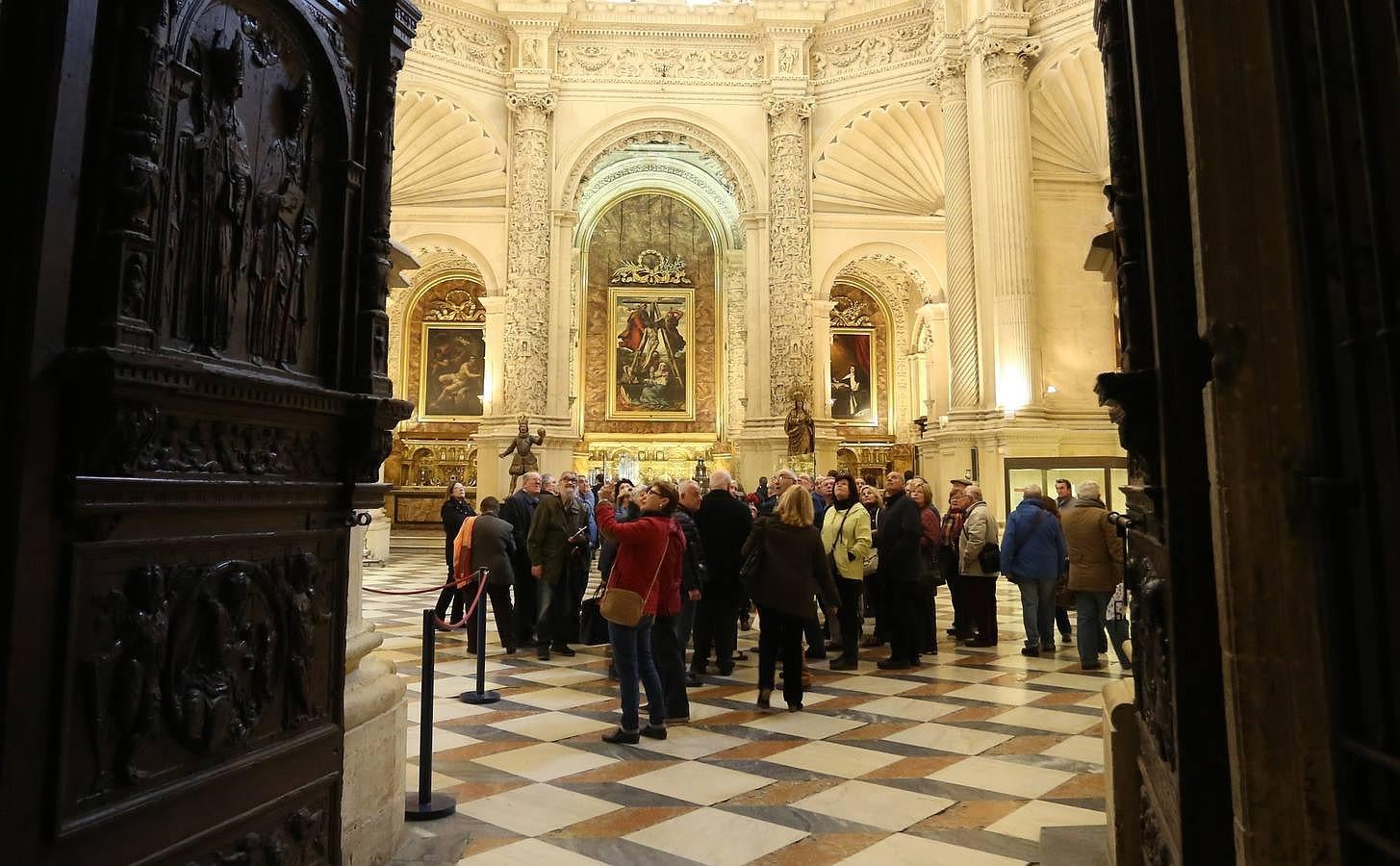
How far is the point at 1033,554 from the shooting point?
21.5 feet

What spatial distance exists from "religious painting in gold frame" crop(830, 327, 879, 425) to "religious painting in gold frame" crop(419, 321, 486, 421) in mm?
9660

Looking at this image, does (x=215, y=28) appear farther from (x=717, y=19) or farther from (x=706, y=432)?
(x=706, y=432)

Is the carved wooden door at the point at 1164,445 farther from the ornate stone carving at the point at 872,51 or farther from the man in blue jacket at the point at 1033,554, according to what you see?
the ornate stone carving at the point at 872,51

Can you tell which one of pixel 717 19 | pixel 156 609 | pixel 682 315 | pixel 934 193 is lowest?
pixel 156 609

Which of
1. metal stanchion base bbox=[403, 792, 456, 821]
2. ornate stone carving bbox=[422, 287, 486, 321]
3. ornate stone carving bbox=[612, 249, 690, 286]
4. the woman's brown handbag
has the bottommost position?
metal stanchion base bbox=[403, 792, 456, 821]

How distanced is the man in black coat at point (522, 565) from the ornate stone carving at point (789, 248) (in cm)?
1055

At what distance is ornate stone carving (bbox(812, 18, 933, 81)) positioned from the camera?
1759 centimetres

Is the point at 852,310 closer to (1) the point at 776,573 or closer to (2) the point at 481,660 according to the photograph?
(1) the point at 776,573

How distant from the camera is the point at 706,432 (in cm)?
2233

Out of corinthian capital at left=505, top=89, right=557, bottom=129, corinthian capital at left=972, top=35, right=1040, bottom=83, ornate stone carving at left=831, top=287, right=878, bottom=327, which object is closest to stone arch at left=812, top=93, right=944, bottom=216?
corinthian capital at left=972, top=35, right=1040, bottom=83

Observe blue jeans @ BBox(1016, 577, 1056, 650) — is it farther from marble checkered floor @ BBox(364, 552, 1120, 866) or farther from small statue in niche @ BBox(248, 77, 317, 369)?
small statue in niche @ BBox(248, 77, 317, 369)

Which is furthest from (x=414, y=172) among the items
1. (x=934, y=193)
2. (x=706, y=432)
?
(x=934, y=193)

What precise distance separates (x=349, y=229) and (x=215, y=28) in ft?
2.05

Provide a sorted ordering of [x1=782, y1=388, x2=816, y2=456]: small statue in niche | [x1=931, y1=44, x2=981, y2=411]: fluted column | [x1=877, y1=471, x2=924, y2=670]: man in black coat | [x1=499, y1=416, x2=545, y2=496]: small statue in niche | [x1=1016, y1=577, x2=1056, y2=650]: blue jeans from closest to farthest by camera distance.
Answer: [x1=877, y1=471, x2=924, y2=670]: man in black coat → [x1=1016, y1=577, x2=1056, y2=650]: blue jeans → [x1=931, y1=44, x2=981, y2=411]: fluted column → [x1=499, y1=416, x2=545, y2=496]: small statue in niche → [x1=782, y1=388, x2=816, y2=456]: small statue in niche
